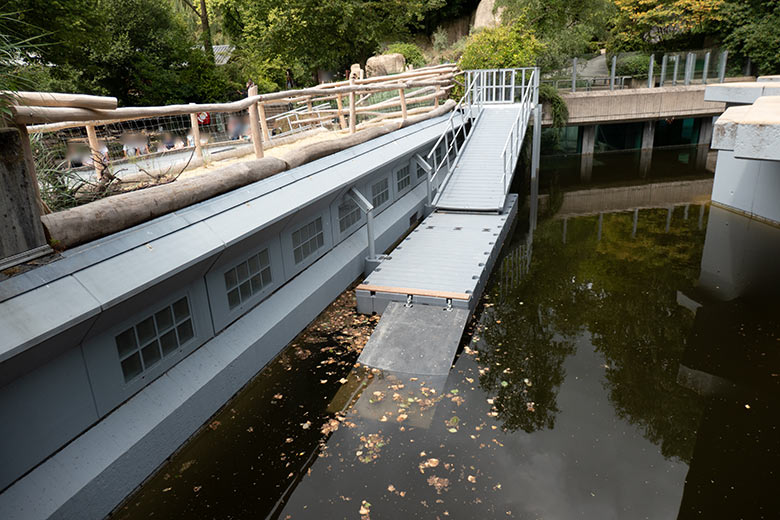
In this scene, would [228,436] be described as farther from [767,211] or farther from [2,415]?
[767,211]

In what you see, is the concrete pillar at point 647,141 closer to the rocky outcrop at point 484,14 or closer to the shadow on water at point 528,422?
the rocky outcrop at point 484,14

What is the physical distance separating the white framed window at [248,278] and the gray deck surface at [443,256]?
7.19 feet

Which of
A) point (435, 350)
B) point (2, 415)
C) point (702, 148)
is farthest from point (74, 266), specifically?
point (702, 148)

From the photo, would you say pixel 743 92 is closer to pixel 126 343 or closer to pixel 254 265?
pixel 254 265

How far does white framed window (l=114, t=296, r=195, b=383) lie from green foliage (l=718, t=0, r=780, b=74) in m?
31.9

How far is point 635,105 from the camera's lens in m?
25.6

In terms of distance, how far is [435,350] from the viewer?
8.23 metres

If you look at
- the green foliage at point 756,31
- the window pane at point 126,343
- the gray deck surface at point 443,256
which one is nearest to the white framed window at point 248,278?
the window pane at point 126,343

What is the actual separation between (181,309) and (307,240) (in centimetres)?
345

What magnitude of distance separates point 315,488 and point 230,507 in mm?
897

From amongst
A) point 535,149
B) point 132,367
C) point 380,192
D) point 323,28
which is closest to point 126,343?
point 132,367

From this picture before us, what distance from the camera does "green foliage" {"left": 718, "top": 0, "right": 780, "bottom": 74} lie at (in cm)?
2698

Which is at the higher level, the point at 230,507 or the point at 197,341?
the point at 197,341

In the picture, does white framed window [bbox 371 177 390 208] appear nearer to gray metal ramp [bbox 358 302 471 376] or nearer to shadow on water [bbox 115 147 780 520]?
shadow on water [bbox 115 147 780 520]
